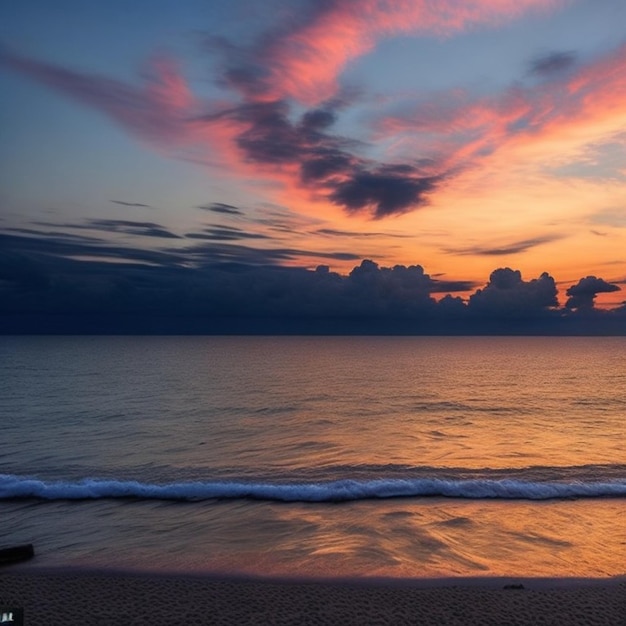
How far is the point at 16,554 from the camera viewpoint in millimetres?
14375

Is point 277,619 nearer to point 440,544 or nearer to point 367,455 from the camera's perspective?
point 440,544

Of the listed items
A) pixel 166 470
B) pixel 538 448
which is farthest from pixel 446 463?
pixel 166 470

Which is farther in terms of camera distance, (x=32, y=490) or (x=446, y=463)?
(x=446, y=463)

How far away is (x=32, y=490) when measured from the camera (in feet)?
69.9

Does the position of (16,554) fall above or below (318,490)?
above

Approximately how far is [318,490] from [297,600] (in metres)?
9.21

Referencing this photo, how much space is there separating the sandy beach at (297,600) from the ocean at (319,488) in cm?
76

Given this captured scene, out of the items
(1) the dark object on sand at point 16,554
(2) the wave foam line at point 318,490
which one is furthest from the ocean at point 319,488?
(1) the dark object on sand at point 16,554

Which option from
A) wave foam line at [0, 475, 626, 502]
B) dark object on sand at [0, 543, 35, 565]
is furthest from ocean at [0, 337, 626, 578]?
dark object on sand at [0, 543, 35, 565]

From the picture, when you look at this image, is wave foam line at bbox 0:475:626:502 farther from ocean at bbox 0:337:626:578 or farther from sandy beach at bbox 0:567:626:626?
sandy beach at bbox 0:567:626:626

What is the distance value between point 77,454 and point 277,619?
70.2ft

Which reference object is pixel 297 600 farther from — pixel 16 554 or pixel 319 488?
pixel 319 488

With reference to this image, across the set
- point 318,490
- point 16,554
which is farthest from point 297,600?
point 318,490

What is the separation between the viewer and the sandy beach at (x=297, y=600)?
434 inches
